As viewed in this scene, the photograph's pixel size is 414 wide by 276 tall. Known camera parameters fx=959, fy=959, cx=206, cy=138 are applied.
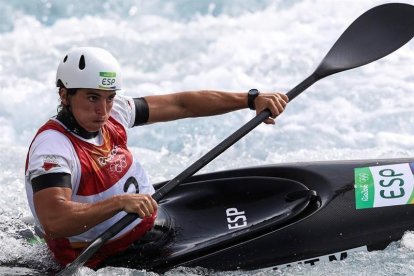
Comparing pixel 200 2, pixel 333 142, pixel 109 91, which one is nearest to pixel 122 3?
pixel 200 2

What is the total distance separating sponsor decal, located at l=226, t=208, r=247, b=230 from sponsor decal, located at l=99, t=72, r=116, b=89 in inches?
36.8

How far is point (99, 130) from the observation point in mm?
3797

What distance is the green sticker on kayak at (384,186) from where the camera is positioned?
415 centimetres

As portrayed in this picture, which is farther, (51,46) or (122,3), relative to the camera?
(122,3)

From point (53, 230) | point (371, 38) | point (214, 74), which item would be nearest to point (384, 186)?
point (371, 38)

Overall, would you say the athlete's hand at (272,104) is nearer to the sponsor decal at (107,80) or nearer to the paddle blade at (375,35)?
the paddle blade at (375,35)

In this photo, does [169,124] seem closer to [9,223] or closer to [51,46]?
[51,46]

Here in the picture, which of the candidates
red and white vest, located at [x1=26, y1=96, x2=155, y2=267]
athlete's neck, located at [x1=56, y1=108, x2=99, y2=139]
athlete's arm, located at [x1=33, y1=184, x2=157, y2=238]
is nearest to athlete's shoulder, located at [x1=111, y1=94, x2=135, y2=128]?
red and white vest, located at [x1=26, y1=96, x2=155, y2=267]

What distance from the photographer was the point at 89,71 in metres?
3.61

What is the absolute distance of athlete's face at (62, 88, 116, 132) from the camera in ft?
11.9

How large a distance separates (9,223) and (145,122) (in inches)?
31.9

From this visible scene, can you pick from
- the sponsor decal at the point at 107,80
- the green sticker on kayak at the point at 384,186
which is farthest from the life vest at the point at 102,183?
the green sticker on kayak at the point at 384,186

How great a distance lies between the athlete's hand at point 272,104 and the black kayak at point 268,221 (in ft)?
1.32

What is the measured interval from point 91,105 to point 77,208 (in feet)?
1.38
